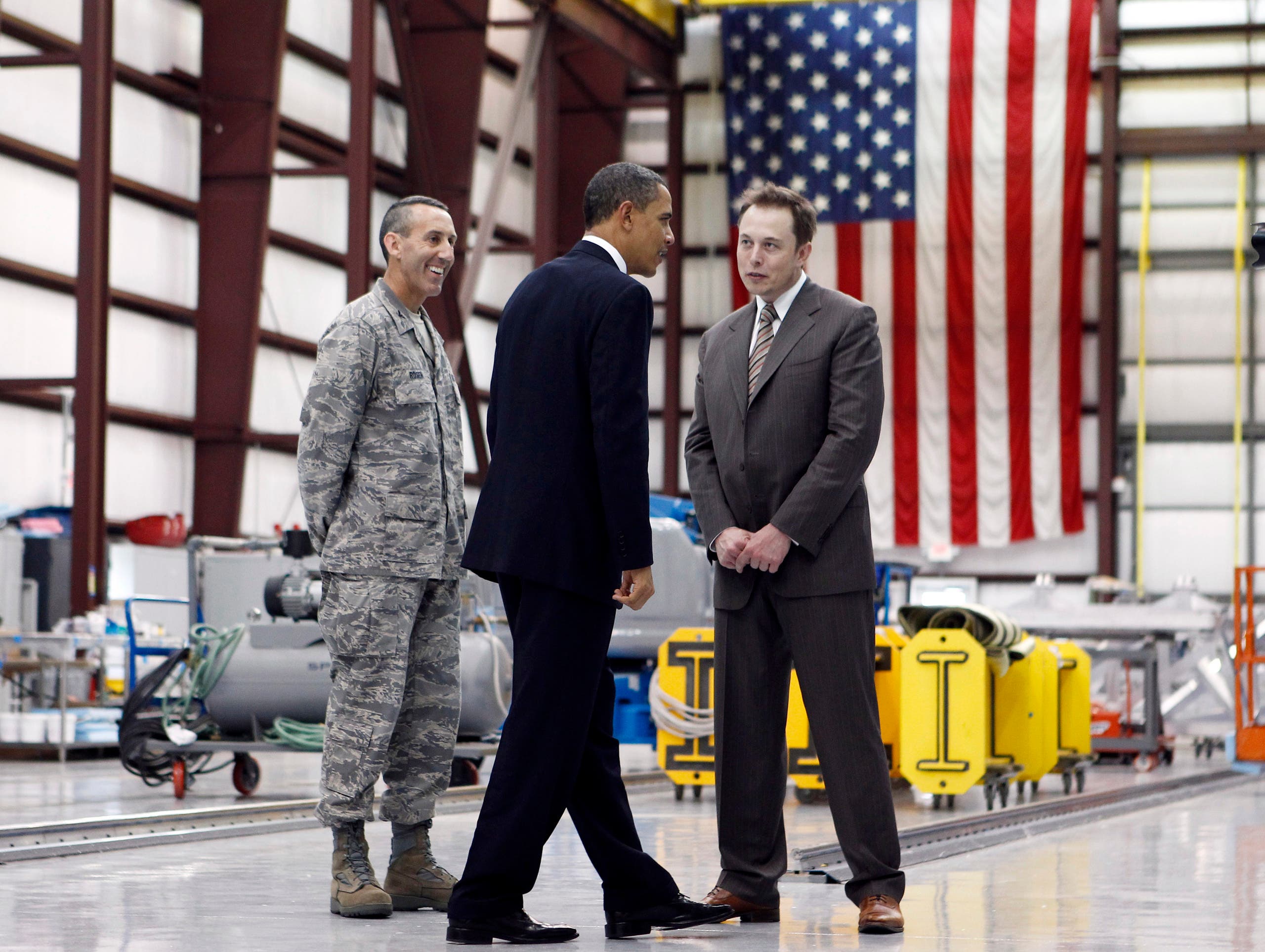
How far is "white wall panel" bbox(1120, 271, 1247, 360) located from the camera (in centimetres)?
2467

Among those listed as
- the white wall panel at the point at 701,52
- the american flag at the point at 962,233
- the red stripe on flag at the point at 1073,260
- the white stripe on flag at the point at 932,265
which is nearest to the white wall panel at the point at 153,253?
the american flag at the point at 962,233

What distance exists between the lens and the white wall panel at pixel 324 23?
68.1ft

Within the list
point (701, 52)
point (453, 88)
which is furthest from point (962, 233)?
point (453, 88)

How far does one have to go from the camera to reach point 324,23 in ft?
69.9

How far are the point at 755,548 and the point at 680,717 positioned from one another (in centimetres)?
455

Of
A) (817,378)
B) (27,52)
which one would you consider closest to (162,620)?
(27,52)

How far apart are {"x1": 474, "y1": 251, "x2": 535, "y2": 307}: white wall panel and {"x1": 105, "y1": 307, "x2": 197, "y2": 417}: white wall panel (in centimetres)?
641

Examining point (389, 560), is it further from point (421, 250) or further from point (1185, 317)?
point (1185, 317)

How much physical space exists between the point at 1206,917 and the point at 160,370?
16.1 m

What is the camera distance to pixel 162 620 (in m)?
17.2

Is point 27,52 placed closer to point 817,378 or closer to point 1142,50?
point 817,378

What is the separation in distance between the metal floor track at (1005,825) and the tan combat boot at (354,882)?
1.35 m

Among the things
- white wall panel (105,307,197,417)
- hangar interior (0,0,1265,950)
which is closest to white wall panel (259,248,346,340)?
hangar interior (0,0,1265,950)

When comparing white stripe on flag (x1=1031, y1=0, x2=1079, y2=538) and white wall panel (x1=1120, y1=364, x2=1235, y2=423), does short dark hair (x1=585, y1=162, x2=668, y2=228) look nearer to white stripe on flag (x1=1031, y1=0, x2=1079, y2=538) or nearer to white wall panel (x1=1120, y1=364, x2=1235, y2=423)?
white stripe on flag (x1=1031, y1=0, x2=1079, y2=538)
